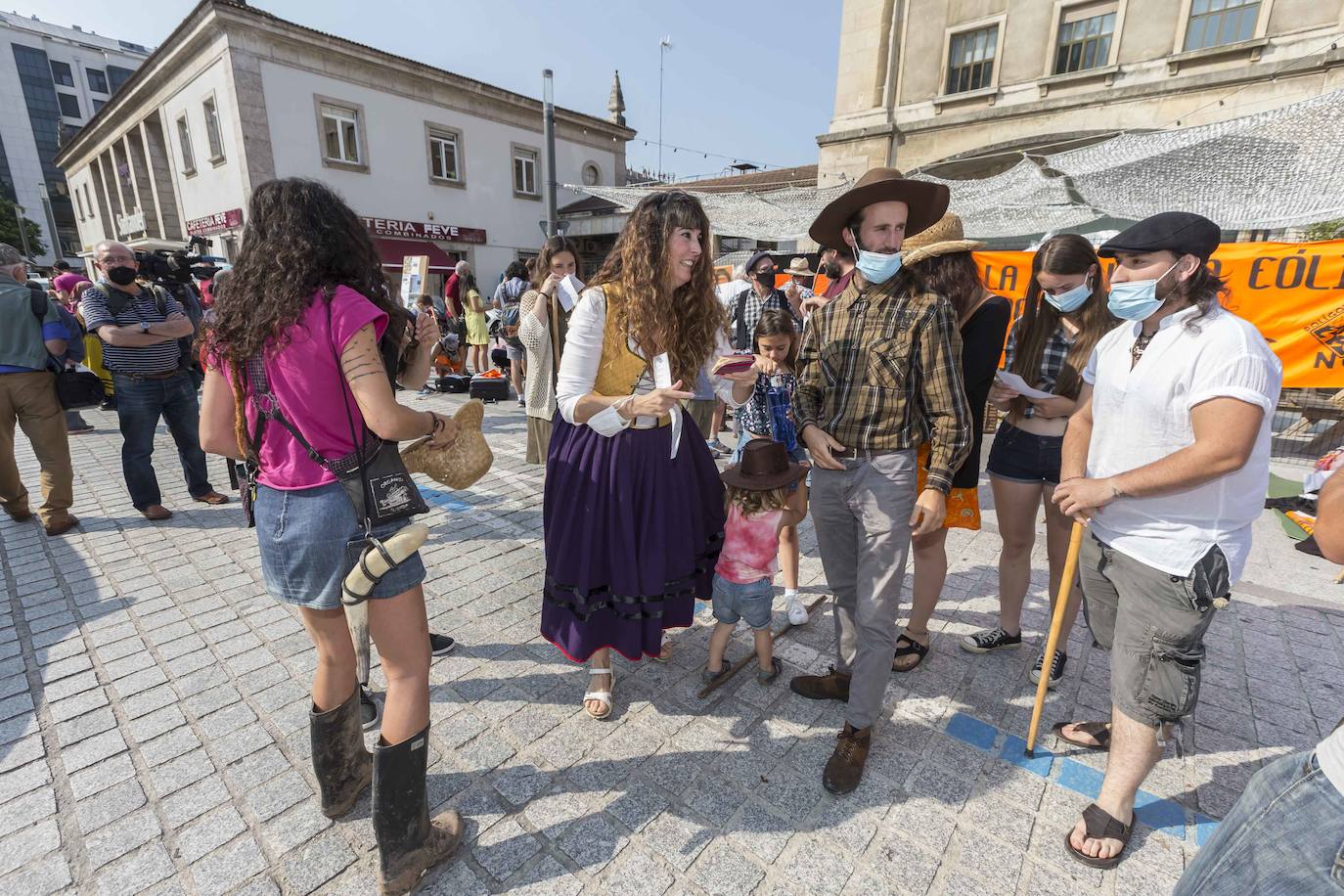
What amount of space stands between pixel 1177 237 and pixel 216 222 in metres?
25.2

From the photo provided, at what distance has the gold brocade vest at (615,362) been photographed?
2.39 meters

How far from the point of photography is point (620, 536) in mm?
2488

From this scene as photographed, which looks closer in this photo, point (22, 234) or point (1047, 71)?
point (1047, 71)

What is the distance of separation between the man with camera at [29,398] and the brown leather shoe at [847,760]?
19.2 ft

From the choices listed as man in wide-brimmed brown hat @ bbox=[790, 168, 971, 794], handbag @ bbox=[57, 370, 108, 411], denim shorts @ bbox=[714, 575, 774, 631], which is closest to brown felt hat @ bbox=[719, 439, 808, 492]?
man in wide-brimmed brown hat @ bbox=[790, 168, 971, 794]

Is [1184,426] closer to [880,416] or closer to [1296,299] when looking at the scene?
[880,416]

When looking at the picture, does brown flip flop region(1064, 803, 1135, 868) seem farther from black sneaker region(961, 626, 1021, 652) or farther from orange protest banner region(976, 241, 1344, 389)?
orange protest banner region(976, 241, 1344, 389)

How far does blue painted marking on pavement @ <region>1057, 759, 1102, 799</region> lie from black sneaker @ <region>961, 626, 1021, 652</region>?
74 cm

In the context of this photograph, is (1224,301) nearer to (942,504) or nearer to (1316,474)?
(1316,474)

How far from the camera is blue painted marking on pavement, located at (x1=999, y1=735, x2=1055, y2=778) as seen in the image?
2.39 meters

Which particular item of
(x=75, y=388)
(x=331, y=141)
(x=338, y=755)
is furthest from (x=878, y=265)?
(x=331, y=141)

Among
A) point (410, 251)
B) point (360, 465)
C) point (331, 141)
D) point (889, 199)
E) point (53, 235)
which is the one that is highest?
point (331, 141)

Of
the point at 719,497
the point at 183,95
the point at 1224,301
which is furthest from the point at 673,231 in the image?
the point at 183,95

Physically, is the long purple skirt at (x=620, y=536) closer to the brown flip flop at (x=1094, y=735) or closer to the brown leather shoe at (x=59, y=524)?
the brown flip flop at (x=1094, y=735)
